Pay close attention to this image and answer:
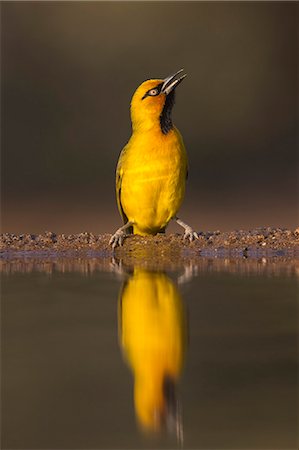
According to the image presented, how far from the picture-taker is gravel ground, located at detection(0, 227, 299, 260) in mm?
10875

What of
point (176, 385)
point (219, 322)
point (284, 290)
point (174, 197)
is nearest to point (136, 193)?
point (174, 197)

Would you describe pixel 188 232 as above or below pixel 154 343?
above

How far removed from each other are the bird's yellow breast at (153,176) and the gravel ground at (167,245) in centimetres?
28

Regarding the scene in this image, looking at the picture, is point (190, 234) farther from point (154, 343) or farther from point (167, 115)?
point (154, 343)

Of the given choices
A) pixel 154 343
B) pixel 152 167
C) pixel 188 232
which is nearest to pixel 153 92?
pixel 152 167

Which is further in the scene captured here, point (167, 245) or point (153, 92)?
point (153, 92)

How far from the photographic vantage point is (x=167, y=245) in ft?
36.0

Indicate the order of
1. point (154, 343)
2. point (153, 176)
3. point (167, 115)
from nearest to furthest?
point (154, 343) < point (153, 176) < point (167, 115)

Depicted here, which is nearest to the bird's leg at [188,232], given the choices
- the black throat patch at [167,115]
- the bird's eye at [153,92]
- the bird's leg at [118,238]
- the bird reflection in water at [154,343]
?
the bird's leg at [118,238]

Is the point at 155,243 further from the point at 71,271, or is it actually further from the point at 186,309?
the point at 186,309

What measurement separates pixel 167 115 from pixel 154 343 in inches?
204

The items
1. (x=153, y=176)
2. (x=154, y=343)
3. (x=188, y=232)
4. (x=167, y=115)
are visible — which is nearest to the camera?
(x=154, y=343)

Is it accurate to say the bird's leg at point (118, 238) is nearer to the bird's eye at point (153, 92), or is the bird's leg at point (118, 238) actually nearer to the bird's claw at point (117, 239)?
the bird's claw at point (117, 239)

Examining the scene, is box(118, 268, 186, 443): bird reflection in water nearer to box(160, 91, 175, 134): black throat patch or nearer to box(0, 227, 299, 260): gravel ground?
box(0, 227, 299, 260): gravel ground
